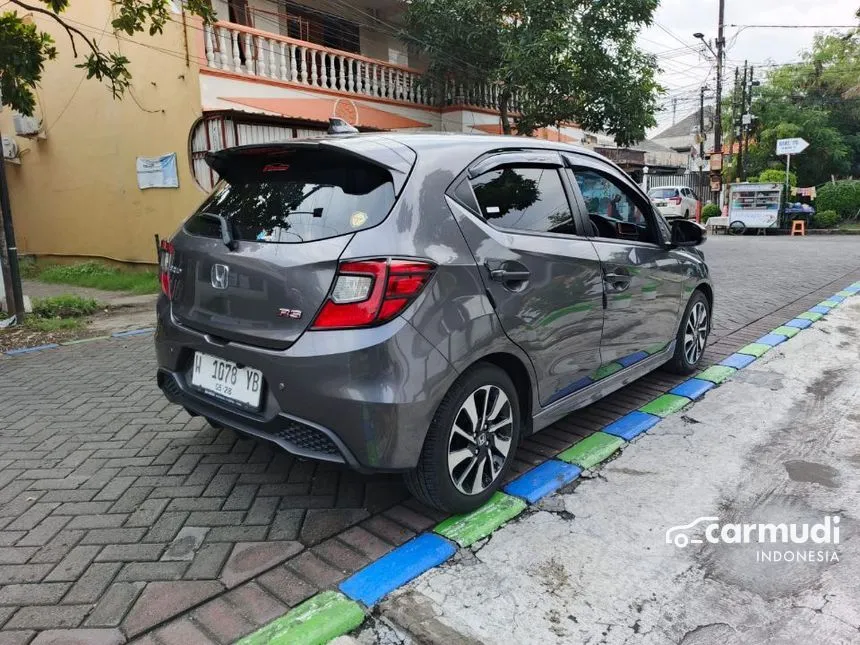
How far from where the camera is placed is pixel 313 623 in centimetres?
207

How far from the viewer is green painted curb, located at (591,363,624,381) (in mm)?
3421

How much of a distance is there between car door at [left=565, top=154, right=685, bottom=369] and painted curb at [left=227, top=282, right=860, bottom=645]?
41cm

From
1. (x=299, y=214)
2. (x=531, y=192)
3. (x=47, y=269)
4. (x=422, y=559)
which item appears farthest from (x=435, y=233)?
(x=47, y=269)

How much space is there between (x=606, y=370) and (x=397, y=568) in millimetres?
1746

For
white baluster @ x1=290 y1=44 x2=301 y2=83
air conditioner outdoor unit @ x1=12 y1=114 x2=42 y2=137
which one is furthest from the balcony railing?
air conditioner outdoor unit @ x1=12 y1=114 x2=42 y2=137

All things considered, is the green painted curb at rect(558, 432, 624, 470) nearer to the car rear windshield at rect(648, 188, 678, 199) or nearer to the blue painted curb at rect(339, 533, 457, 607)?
the blue painted curb at rect(339, 533, 457, 607)

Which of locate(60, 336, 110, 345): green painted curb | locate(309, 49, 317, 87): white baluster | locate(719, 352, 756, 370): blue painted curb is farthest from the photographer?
locate(309, 49, 317, 87): white baluster

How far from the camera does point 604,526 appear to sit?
8.80 ft

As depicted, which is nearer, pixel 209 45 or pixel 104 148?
pixel 209 45

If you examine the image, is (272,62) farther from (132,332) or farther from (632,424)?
(632,424)

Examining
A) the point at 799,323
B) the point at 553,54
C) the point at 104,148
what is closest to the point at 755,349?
the point at 799,323

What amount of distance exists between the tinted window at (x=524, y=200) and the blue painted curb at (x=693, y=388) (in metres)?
1.81

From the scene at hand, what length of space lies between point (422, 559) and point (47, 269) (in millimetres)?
13878

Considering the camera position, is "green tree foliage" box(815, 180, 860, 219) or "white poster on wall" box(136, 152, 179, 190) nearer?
"white poster on wall" box(136, 152, 179, 190)
